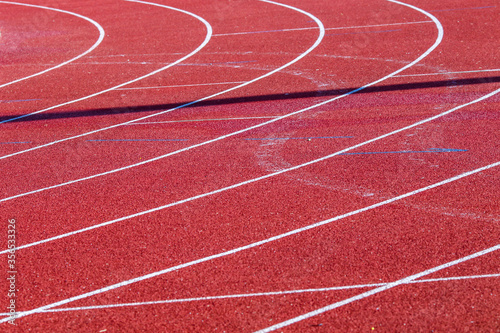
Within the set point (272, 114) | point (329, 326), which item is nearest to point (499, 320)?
point (329, 326)

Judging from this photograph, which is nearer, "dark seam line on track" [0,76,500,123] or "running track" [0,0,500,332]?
"running track" [0,0,500,332]

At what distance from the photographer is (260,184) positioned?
7156mm

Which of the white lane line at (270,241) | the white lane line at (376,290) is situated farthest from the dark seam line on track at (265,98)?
the white lane line at (376,290)

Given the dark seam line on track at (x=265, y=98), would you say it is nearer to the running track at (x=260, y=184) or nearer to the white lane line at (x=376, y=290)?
the running track at (x=260, y=184)

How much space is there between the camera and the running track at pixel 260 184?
5059 mm

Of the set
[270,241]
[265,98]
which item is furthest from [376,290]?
[265,98]

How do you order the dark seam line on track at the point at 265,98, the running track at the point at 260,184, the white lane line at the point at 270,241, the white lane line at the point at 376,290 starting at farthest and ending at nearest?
the dark seam line on track at the point at 265,98 < the white lane line at the point at 270,241 < the running track at the point at 260,184 < the white lane line at the point at 376,290

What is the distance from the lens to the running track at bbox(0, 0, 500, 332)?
5.06m

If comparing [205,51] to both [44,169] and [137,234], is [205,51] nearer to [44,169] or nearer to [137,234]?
[44,169]

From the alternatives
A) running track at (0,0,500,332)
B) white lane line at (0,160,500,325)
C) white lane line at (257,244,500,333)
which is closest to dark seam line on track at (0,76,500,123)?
running track at (0,0,500,332)

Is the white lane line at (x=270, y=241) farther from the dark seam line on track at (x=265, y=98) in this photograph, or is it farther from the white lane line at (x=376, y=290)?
the dark seam line on track at (x=265, y=98)

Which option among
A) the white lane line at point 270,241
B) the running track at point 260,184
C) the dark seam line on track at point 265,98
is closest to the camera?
the running track at point 260,184

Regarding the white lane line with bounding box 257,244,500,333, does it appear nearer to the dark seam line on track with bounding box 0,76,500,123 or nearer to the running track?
the running track

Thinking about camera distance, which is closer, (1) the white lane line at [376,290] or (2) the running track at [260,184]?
(1) the white lane line at [376,290]
